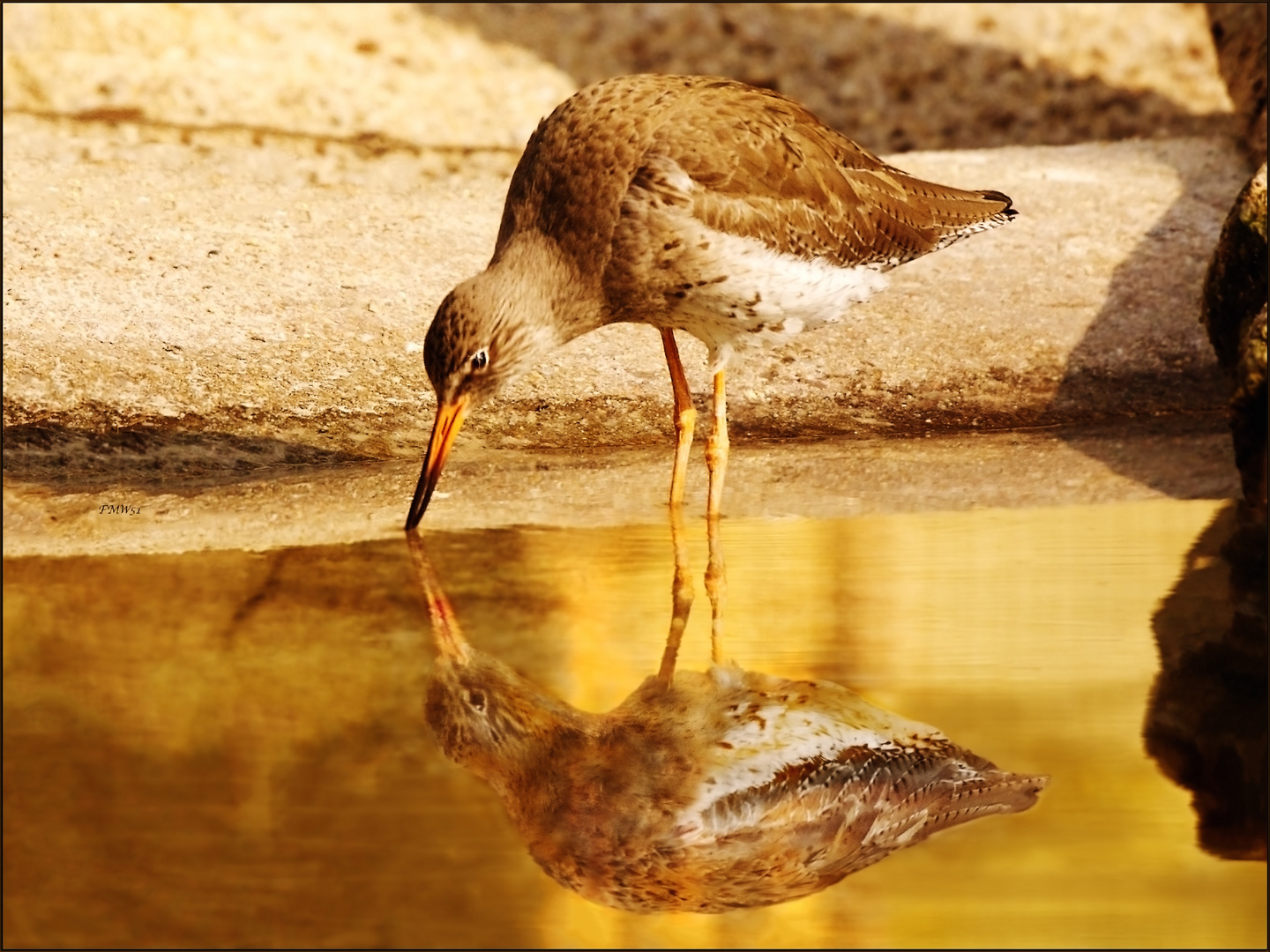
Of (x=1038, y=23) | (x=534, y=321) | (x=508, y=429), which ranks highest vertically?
(x=1038, y=23)

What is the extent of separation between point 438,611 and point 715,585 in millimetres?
917

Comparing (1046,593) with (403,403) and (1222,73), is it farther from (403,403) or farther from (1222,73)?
(1222,73)

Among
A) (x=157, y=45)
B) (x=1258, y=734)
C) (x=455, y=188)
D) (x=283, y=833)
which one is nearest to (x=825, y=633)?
(x=1258, y=734)

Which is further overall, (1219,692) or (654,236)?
(654,236)

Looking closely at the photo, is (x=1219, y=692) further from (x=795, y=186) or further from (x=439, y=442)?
(x=439, y=442)

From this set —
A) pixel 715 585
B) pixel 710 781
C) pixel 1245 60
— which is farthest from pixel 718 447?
pixel 1245 60

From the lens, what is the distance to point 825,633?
4.66 meters

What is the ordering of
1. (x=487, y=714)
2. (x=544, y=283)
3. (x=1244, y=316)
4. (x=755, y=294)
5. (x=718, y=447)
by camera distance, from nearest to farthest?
(x=487, y=714) < (x=544, y=283) < (x=755, y=294) < (x=718, y=447) < (x=1244, y=316)

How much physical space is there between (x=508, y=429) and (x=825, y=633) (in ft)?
7.31

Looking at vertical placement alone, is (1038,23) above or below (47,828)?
above

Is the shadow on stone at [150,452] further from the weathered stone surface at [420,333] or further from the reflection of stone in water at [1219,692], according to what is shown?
the reflection of stone in water at [1219,692]

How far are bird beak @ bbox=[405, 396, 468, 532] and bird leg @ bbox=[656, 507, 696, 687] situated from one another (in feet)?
2.84

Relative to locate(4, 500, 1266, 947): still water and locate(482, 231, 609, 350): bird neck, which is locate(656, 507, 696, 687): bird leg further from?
locate(482, 231, 609, 350): bird neck

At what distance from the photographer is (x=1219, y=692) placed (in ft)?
14.0
